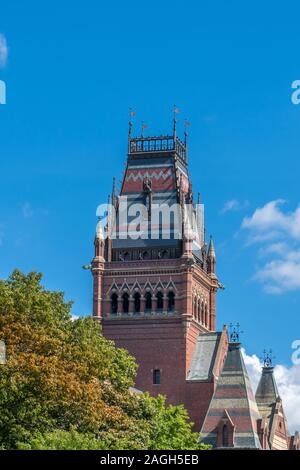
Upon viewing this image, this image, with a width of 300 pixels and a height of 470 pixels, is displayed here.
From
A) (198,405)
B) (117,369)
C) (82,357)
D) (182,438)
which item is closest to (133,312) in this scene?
(198,405)

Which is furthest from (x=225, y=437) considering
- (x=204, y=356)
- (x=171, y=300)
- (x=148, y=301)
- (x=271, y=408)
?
(x=148, y=301)

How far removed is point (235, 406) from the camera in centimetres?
11544

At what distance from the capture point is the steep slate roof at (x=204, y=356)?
121500 millimetres

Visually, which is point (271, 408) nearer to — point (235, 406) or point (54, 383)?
point (235, 406)

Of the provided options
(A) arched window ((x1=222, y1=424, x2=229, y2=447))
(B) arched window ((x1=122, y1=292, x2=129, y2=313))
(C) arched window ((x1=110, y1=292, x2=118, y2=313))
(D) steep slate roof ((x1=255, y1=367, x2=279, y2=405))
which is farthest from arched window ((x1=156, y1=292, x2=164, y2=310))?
(A) arched window ((x1=222, y1=424, x2=229, y2=447))

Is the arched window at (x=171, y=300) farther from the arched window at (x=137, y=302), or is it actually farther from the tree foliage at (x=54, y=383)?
the tree foliage at (x=54, y=383)

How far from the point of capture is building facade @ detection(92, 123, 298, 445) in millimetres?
122000

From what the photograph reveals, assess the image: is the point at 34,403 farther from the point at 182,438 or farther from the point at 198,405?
the point at 198,405

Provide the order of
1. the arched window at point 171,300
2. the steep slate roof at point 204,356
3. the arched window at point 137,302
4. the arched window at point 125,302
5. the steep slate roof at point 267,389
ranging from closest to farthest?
the steep slate roof at point 204,356 → the arched window at point 171,300 → the arched window at point 137,302 → the arched window at point 125,302 → the steep slate roof at point 267,389

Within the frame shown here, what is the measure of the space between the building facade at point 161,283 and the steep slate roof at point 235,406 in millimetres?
1956

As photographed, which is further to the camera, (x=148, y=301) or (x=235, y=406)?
(x=148, y=301)

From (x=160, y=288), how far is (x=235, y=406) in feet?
49.9

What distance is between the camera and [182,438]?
344 ft

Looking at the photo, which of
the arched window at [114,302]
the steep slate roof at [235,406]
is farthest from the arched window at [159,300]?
the steep slate roof at [235,406]
